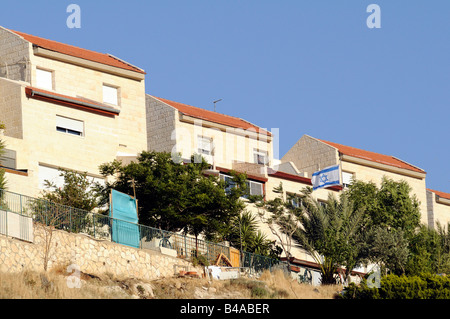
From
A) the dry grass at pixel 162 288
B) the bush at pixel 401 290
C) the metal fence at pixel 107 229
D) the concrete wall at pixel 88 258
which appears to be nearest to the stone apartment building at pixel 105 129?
the metal fence at pixel 107 229

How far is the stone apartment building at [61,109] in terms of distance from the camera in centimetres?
4850

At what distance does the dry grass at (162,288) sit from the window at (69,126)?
12.3 meters

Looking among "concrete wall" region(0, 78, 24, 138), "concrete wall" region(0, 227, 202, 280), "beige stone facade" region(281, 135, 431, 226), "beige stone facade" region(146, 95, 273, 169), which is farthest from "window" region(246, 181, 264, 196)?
"concrete wall" region(0, 227, 202, 280)

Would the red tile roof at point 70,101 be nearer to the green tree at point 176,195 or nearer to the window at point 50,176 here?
the window at point 50,176

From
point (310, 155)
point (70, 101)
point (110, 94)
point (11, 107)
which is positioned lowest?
point (11, 107)

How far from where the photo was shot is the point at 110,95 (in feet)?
182

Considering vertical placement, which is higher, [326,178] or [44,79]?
[44,79]

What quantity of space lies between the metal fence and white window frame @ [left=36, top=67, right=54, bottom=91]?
41.6 ft

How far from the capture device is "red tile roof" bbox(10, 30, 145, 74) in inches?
2126

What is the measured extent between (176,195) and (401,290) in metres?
10.7

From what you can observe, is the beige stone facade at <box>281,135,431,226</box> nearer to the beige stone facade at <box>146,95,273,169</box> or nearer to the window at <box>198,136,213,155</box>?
the beige stone facade at <box>146,95,273,169</box>

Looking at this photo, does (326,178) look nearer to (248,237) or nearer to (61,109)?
(248,237)

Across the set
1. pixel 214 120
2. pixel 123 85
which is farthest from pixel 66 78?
pixel 214 120

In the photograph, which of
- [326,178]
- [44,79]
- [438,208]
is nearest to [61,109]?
[44,79]
